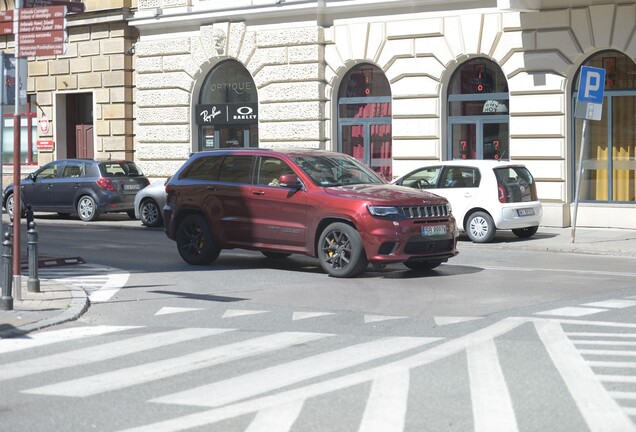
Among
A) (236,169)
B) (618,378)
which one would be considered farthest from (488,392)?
(236,169)

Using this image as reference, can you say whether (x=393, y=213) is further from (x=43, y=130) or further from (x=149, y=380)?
(x=43, y=130)

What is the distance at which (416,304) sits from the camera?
41.6 ft

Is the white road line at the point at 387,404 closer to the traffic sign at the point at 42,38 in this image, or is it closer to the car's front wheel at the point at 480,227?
the traffic sign at the point at 42,38

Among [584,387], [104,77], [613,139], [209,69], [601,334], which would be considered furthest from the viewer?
[104,77]

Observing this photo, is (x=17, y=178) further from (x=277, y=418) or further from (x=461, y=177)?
(x=461, y=177)

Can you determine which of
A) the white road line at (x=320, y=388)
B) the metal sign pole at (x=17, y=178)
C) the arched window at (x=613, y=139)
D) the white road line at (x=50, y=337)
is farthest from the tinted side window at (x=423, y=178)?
the white road line at (x=50, y=337)

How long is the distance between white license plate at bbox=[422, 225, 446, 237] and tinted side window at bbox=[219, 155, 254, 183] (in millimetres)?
2915

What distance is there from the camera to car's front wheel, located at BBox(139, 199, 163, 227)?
26.5m

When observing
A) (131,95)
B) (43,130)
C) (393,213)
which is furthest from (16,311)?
(43,130)

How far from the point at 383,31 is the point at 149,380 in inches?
782

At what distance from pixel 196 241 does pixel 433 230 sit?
12.7ft

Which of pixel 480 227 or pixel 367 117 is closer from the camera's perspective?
pixel 480 227

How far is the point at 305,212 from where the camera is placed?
15750 millimetres

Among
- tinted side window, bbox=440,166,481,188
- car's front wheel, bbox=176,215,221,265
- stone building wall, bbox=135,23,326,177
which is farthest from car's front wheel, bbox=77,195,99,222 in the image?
car's front wheel, bbox=176,215,221,265
